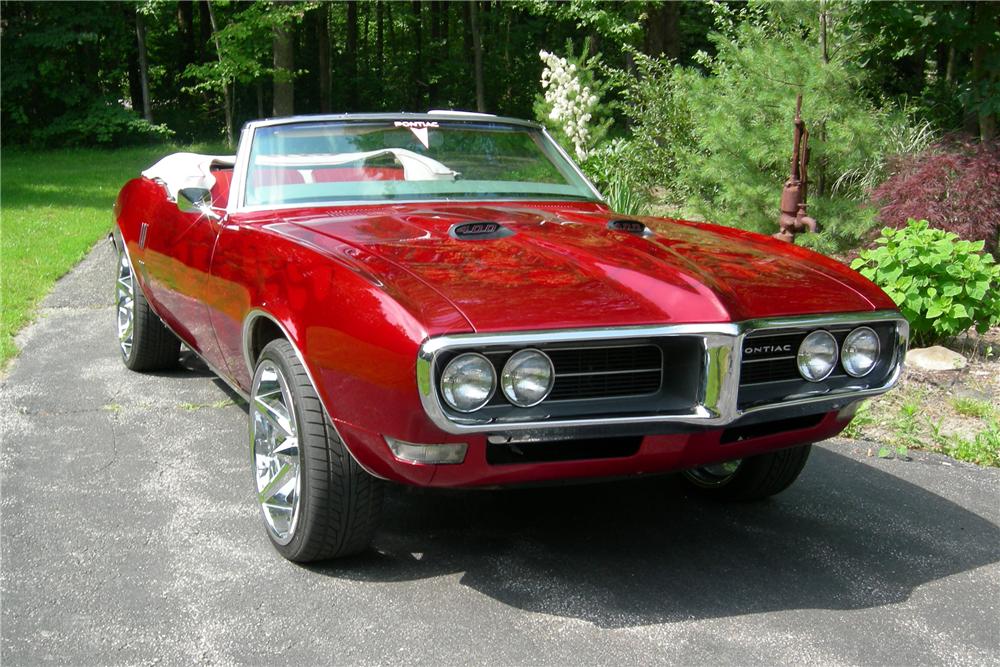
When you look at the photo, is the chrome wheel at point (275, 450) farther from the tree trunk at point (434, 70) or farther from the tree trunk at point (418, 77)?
the tree trunk at point (418, 77)

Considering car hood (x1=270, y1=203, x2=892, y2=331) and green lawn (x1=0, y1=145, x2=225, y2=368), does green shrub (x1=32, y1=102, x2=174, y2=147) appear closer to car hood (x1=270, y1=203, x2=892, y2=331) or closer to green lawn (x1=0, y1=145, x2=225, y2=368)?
green lawn (x1=0, y1=145, x2=225, y2=368)

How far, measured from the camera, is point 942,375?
597 cm

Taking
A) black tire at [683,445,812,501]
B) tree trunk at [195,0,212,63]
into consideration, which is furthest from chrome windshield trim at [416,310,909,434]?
tree trunk at [195,0,212,63]

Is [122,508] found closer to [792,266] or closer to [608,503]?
[608,503]

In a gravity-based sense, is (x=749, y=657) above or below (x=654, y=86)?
below

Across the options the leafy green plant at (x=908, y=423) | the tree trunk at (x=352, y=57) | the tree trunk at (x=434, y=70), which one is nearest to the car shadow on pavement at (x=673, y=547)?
the leafy green plant at (x=908, y=423)

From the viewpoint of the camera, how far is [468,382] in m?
2.79

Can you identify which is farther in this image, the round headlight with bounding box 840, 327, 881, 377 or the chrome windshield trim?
the round headlight with bounding box 840, 327, 881, 377

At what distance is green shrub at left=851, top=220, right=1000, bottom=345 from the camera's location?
6.10m

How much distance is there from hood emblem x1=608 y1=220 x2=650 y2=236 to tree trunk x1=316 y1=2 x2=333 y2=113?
93.0 ft

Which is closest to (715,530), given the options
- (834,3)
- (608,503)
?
(608,503)

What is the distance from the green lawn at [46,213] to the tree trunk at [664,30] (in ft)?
33.6

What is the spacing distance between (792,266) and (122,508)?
103 inches

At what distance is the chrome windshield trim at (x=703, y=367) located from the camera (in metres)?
2.72
